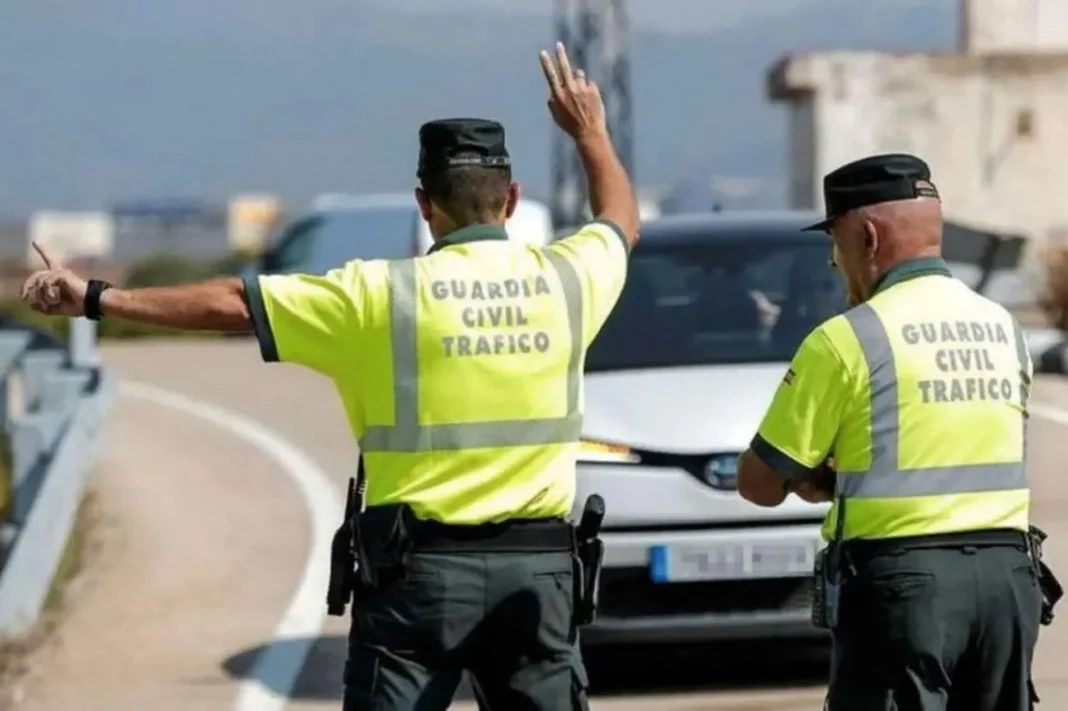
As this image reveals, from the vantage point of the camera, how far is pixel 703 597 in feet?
26.3

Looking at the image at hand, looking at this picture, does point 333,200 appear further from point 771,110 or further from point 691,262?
point 691,262

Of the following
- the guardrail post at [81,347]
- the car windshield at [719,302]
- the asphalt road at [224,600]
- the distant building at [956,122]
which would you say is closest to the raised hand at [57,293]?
the asphalt road at [224,600]

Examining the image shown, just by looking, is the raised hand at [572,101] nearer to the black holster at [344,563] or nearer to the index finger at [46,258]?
the black holster at [344,563]

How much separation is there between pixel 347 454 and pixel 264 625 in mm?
5639

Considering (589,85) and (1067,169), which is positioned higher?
(589,85)

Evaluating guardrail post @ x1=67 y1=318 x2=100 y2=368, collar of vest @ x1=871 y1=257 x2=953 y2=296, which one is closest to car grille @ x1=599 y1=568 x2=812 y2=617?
collar of vest @ x1=871 y1=257 x2=953 y2=296

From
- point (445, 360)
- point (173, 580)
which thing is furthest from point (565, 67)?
point (173, 580)

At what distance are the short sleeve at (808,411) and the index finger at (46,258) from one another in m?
1.53

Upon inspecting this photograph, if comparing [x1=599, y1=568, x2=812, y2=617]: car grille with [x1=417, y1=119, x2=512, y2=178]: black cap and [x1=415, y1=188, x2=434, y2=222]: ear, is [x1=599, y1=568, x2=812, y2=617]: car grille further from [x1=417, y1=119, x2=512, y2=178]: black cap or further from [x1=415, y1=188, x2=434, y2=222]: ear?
[x1=417, y1=119, x2=512, y2=178]: black cap

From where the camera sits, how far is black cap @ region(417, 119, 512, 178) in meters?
4.89

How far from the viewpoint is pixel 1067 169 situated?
43.3 meters

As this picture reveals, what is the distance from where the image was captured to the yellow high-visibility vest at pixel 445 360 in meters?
4.85

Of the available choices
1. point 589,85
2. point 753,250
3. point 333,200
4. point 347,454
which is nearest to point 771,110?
point 333,200

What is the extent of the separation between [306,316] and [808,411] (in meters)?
1.04
